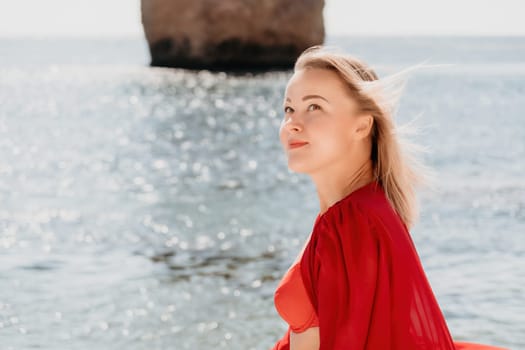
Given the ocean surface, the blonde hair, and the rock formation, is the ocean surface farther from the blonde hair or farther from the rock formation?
the rock formation

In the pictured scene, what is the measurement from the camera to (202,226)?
10.3 metres

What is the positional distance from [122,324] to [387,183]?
15.8ft

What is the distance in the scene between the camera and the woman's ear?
225 centimetres

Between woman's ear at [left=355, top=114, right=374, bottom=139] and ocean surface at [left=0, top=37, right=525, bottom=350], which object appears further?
ocean surface at [left=0, top=37, right=525, bottom=350]

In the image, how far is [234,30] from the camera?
44.0m

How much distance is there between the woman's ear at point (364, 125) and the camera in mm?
2246

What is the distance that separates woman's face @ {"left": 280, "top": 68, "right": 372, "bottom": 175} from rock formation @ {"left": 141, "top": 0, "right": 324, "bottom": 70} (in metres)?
42.1

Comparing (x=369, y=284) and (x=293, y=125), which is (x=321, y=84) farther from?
(x=369, y=284)

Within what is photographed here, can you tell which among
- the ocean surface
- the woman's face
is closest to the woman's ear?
the woman's face

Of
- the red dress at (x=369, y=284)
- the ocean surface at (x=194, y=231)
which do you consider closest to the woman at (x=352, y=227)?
the red dress at (x=369, y=284)

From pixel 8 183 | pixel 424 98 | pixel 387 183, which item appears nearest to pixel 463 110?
pixel 424 98

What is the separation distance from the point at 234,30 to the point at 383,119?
42.3m

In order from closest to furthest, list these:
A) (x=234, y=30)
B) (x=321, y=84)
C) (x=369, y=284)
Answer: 1. (x=369, y=284)
2. (x=321, y=84)
3. (x=234, y=30)

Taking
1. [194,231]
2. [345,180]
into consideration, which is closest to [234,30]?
[194,231]
